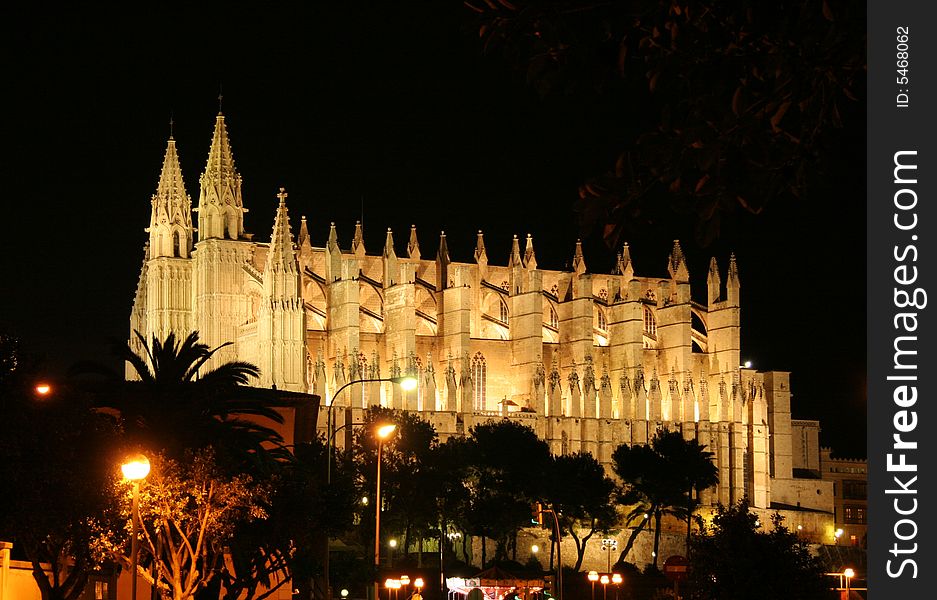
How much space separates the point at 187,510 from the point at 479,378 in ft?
248

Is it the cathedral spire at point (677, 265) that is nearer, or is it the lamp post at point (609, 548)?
the lamp post at point (609, 548)

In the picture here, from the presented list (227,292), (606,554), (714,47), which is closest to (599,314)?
(606,554)

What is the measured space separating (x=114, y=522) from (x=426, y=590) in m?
31.5

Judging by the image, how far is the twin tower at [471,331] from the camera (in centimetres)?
9700

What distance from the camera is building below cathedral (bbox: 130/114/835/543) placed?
9712 centimetres

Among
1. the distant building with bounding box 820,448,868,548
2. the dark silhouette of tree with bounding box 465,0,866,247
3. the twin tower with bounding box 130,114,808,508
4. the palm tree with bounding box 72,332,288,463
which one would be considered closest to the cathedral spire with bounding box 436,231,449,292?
the twin tower with bounding box 130,114,808,508

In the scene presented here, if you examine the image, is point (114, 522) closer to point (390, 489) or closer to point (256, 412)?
point (256, 412)

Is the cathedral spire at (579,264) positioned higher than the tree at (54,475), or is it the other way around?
the cathedral spire at (579,264)

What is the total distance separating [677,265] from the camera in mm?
123375

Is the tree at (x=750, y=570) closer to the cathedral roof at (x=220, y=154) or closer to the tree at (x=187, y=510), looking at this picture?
the tree at (x=187, y=510)

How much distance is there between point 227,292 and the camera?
96.8 meters

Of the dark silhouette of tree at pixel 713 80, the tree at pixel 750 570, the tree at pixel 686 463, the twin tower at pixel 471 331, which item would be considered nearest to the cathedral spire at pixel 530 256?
the twin tower at pixel 471 331

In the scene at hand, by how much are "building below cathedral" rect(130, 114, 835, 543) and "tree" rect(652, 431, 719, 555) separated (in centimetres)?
926

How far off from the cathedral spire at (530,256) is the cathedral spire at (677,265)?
10676mm
